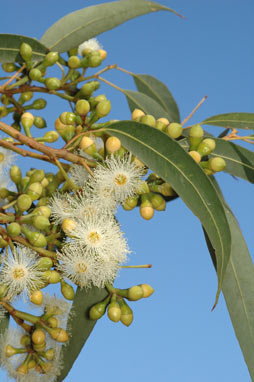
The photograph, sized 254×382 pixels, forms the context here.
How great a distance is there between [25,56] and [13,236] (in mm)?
678

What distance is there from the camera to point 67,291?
177cm

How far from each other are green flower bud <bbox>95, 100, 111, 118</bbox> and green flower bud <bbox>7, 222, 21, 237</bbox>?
405mm

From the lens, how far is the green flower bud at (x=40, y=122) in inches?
86.2

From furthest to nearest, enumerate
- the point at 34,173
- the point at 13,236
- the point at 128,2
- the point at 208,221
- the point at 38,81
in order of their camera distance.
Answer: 1. the point at 128,2
2. the point at 38,81
3. the point at 34,173
4. the point at 13,236
5. the point at 208,221

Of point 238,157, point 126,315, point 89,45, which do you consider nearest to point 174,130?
point 238,157

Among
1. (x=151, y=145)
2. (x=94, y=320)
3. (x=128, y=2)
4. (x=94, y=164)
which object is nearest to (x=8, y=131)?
(x=94, y=164)

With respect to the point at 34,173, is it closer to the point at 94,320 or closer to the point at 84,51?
the point at 94,320

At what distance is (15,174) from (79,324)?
50 cm

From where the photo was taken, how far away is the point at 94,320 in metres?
1.88

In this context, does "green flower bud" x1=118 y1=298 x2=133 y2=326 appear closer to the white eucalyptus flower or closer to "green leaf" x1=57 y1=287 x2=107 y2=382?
"green leaf" x1=57 y1=287 x2=107 y2=382

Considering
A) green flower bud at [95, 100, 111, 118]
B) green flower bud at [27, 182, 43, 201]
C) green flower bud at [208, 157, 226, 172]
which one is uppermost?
green flower bud at [208, 157, 226, 172]

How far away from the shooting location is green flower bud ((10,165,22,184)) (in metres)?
1.94

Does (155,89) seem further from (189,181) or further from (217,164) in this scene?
(189,181)

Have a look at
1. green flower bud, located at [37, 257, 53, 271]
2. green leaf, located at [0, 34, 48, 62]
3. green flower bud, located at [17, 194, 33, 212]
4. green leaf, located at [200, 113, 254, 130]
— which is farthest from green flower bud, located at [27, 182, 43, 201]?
green leaf, located at [200, 113, 254, 130]
